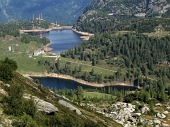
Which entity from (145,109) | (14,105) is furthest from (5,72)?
(145,109)

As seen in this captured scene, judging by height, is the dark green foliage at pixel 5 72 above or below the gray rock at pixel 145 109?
above

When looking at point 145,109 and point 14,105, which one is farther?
point 145,109

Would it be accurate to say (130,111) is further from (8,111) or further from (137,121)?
(8,111)

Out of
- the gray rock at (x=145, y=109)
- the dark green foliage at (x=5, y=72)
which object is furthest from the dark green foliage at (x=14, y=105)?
the gray rock at (x=145, y=109)

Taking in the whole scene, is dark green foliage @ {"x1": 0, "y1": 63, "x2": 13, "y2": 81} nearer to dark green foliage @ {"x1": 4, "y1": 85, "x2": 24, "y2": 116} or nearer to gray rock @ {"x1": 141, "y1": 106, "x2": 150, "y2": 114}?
dark green foliage @ {"x1": 4, "y1": 85, "x2": 24, "y2": 116}

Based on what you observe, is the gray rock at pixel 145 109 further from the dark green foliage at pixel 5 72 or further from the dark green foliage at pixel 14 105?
the dark green foliage at pixel 14 105

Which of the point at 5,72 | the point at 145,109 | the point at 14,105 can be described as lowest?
the point at 145,109

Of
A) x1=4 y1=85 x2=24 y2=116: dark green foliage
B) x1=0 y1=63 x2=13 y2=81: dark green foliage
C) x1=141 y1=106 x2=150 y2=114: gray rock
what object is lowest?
x1=141 y1=106 x2=150 y2=114: gray rock

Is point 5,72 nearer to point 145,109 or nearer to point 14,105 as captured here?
point 14,105

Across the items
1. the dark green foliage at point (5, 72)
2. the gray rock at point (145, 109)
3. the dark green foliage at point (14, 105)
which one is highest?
the dark green foliage at point (5, 72)

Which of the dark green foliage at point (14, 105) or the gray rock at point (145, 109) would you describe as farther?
the gray rock at point (145, 109)

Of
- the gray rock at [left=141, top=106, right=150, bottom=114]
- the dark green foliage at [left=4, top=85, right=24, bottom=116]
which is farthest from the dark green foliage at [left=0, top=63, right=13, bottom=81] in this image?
the gray rock at [left=141, top=106, right=150, bottom=114]

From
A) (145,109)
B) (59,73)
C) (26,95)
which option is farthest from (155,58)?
(26,95)

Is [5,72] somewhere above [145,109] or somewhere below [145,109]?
above
